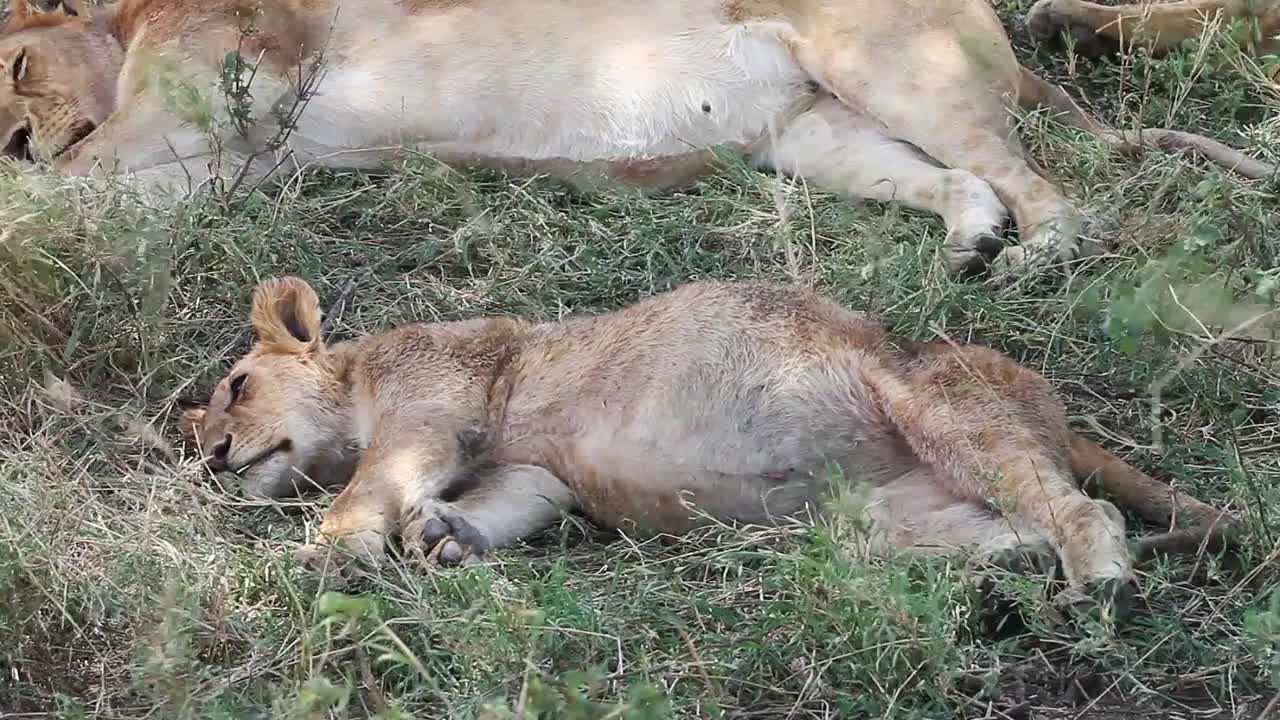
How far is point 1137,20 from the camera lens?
6324 millimetres

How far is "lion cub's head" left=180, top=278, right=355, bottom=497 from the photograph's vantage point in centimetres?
455

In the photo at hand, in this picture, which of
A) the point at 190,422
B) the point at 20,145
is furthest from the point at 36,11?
the point at 190,422

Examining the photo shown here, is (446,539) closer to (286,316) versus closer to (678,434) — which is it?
(678,434)

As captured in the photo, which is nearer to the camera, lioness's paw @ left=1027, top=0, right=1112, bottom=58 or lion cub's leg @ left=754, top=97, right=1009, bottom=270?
lion cub's leg @ left=754, top=97, right=1009, bottom=270

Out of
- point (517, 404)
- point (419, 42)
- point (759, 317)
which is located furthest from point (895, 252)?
point (419, 42)

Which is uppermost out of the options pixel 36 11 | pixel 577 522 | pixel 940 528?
pixel 36 11

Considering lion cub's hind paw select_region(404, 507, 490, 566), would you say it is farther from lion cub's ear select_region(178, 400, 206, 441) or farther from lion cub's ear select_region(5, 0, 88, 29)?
lion cub's ear select_region(5, 0, 88, 29)

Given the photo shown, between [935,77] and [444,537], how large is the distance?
7.77 feet

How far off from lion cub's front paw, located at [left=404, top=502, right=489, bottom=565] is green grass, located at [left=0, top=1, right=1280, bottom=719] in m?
0.09

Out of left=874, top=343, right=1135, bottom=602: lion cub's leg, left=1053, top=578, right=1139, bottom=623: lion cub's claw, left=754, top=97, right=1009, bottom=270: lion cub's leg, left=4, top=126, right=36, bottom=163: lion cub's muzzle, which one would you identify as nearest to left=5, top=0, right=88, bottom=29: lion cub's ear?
left=4, top=126, right=36, bottom=163: lion cub's muzzle

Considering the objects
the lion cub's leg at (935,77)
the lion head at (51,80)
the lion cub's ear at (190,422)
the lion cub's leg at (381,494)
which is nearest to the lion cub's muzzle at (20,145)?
the lion head at (51,80)

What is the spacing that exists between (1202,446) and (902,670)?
53.2 inches

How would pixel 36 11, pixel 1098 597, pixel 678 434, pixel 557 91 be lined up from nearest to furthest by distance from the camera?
pixel 1098 597 < pixel 678 434 < pixel 557 91 < pixel 36 11

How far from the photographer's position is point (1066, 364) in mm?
4871
